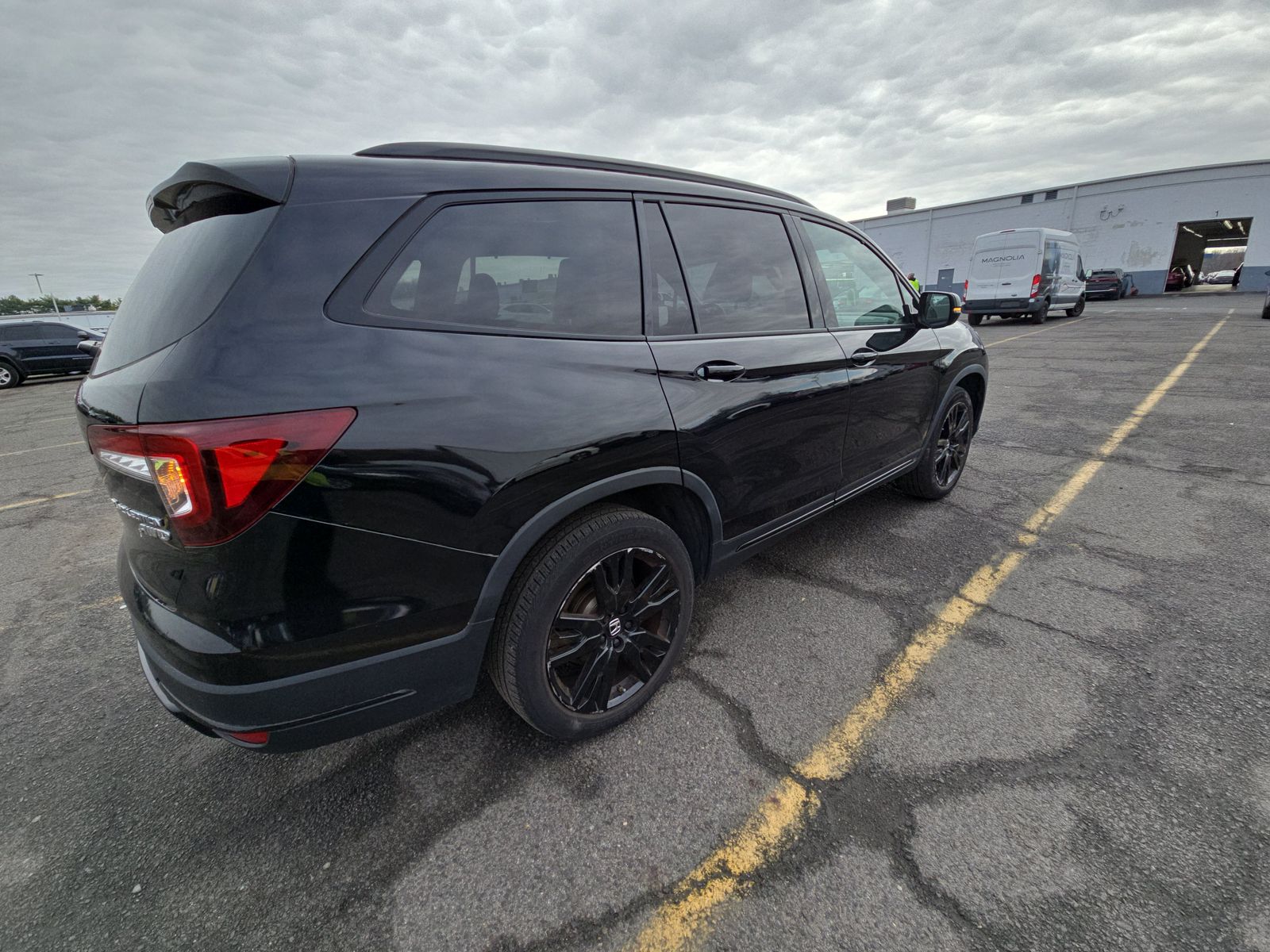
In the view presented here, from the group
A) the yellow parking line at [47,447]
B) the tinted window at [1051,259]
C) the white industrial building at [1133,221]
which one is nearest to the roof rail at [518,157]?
the yellow parking line at [47,447]

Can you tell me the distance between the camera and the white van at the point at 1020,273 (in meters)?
15.8

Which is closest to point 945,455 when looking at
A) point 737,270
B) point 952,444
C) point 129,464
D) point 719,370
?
point 952,444

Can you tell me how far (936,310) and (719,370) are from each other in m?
2.01

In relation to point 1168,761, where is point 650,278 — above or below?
above

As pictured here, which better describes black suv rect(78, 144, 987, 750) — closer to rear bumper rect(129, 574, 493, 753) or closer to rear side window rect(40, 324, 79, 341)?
rear bumper rect(129, 574, 493, 753)

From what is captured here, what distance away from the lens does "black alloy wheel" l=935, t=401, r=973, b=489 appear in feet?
12.7

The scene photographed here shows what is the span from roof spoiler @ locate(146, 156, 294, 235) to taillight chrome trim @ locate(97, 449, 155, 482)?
2.17 feet

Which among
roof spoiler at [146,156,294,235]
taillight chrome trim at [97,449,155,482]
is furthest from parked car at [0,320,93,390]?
taillight chrome trim at [97,449,155,482]

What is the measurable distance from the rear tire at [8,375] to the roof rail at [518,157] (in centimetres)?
1945

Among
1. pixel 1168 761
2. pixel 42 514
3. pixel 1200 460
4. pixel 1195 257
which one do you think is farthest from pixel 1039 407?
pixel 1195 257

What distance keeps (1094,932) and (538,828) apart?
4.62 feet

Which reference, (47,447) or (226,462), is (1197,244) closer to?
(226,462)

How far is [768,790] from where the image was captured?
5.92 feet

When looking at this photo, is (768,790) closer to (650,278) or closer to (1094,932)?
(1094,932)
